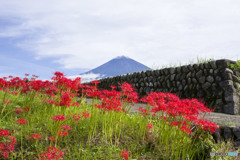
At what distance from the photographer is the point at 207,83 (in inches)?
372

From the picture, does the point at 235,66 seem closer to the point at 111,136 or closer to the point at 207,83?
the point at 207,83

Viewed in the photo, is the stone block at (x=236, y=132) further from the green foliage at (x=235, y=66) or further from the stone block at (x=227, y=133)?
the green foliage at (x=235, y=66)

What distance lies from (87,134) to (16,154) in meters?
1.29

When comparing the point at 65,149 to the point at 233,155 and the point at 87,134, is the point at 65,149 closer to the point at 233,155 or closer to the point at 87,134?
the point at 87,134

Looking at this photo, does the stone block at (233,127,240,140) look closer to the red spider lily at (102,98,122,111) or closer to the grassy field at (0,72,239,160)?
the grassy field at (0,72,239,160)

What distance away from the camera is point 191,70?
10297 millimetres

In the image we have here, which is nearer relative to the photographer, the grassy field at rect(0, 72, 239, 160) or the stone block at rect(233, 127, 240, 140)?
the grassy field at rect(0, 72, 239, 160)

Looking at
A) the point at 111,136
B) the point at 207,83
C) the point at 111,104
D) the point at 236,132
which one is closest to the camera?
the point at 111,104

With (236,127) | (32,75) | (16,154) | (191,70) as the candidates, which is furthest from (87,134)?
(191,70)

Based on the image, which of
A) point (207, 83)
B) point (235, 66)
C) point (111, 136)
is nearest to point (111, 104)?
point (111, 136)

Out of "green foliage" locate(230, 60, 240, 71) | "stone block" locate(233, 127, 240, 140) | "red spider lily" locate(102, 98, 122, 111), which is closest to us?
"red spider lily" locate(102, 98, 122, 111)

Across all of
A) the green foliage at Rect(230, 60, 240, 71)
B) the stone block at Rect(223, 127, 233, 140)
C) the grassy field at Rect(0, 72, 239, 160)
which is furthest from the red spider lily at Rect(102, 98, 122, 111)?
the green foliage at Rect(230, 60, 240, 71)

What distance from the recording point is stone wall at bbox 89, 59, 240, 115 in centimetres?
869

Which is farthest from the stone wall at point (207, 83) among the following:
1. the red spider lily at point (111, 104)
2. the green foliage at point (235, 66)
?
the red spider lily at point (111, 104)
